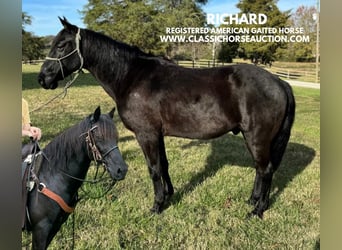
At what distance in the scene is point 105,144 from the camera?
1.97 m

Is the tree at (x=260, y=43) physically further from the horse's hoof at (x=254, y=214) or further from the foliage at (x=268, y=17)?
the horse's hoof at (x=254, y=214)

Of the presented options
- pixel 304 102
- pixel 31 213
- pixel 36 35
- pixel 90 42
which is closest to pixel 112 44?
pixel 90 42

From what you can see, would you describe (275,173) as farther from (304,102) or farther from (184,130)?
(184,130)

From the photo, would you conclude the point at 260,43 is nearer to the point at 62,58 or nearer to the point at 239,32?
the point at 239,32

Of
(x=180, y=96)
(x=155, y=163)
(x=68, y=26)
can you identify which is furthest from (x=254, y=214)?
(x=68, y=26)

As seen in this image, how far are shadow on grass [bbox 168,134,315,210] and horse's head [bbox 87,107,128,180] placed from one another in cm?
96

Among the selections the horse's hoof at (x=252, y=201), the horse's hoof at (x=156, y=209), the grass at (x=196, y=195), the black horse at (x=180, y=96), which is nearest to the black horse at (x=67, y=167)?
the grass at (x=196, y=195)

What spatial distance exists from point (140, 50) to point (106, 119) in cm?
85

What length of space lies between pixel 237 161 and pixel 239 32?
1.08m

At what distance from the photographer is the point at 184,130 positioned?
2686 millimetres

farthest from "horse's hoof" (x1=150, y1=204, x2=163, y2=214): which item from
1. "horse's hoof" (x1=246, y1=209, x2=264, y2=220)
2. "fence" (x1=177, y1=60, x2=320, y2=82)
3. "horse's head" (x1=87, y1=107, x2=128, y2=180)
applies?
"fence" (x1=177, y1=60, x2=320, y2=82)

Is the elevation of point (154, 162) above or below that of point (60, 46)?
below

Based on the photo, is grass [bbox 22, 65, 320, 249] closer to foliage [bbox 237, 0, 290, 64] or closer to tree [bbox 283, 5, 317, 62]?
tree [bbox 283, 5, 317, 62]

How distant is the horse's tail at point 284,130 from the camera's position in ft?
8.81
